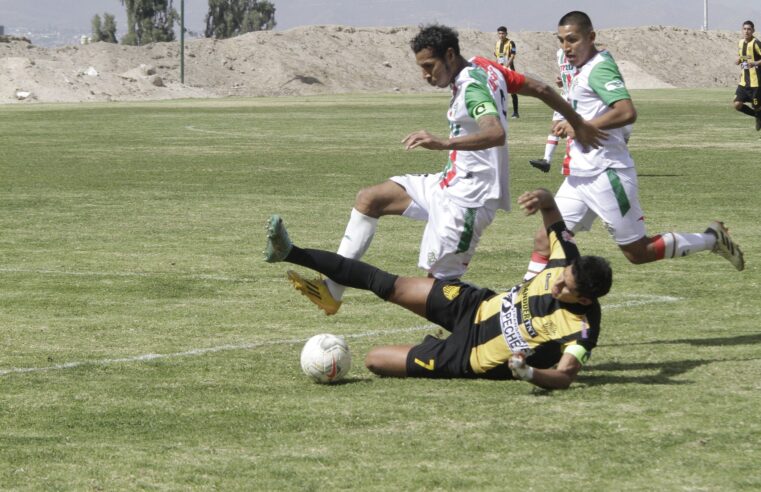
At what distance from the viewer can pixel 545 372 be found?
735cm

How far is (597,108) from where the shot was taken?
9.54 meters

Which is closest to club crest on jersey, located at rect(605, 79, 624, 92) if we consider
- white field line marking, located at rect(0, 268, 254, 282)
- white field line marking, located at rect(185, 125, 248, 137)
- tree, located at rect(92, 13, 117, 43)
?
white field line marking, located at rect(0, 268, 254, 282)

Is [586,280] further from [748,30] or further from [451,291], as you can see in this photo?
[748,30]

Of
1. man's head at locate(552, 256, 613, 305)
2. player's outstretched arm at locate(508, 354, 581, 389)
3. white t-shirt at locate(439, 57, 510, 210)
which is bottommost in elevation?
player's outstretched arm at locate(508, 354, 581, 389)

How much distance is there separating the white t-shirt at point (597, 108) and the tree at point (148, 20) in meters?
123

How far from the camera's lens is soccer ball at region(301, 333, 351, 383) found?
7.88 metres

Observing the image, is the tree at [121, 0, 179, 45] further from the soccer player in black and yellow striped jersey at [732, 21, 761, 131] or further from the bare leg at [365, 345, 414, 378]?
the bare leg at [365, 345, 414, 378]

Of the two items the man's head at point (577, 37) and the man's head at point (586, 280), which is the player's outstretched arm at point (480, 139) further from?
the man's head at point (577, 37)

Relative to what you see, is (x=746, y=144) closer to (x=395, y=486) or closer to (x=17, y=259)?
(x=17, y=259)

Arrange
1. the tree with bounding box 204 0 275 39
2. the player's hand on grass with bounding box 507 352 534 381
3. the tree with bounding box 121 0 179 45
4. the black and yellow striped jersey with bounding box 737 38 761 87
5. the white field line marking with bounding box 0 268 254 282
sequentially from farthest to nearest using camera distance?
the tree with bounding box 204 0 275 39
the tree with bounding box 121 0 179 45
the black and yellow striped jersey with bounding box 737 38 761 87
the white field line marking with bounding box 0 268 254 282
the player's hand on grass with bounding box 507 352 534 381

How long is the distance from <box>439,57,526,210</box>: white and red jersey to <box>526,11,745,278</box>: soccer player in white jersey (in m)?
0.76

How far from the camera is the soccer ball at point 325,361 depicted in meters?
7.88

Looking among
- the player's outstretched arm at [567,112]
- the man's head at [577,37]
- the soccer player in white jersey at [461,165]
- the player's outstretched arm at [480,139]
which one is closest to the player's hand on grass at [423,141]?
the player's outstretched arm at [480,139]

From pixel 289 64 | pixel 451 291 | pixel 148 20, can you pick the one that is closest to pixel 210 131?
pixel 451 291
